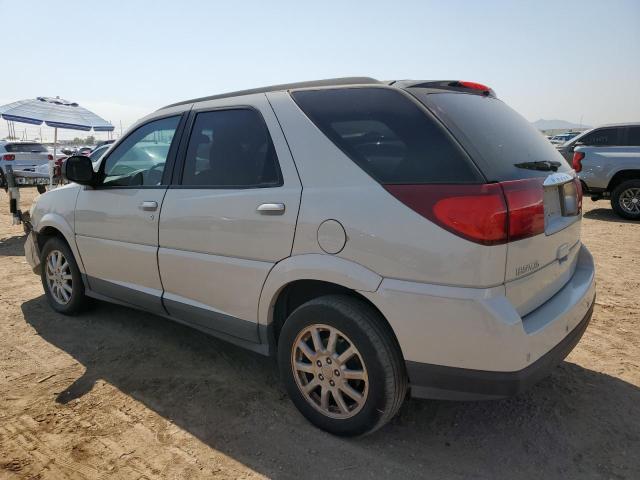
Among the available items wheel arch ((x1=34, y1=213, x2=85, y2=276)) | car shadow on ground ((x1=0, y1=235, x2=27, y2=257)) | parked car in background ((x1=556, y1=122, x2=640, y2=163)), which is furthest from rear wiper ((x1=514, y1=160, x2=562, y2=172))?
parked car in background ((x1=556, y1=122, x2=640, y2=163))

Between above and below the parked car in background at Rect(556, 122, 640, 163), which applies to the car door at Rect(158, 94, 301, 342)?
below

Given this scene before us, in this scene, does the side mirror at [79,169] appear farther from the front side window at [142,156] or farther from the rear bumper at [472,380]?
the rear bumper at [472,380]

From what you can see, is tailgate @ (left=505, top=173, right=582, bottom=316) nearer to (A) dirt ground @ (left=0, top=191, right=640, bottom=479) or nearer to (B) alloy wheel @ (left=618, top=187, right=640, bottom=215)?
(A) dirt ground @ (left=0, top=191, right=640, bottom=479)

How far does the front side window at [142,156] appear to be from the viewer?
338 centimetres

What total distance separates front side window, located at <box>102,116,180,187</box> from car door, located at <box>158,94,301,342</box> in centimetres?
24

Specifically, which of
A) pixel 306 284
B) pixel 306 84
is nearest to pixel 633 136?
pixel 306 84

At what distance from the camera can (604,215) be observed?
9836mm

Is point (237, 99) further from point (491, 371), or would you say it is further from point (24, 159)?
point (24, 159)

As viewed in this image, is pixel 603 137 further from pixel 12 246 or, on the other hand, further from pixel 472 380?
pixel 12 246

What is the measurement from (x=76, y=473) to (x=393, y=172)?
7.00 feet

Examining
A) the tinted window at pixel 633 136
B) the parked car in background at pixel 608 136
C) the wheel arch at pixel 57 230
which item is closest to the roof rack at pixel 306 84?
the wheel arch at pixel 57 230

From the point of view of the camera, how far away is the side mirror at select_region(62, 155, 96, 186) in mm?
3668

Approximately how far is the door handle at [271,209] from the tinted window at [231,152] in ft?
0.43

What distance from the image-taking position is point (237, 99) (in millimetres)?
2998
